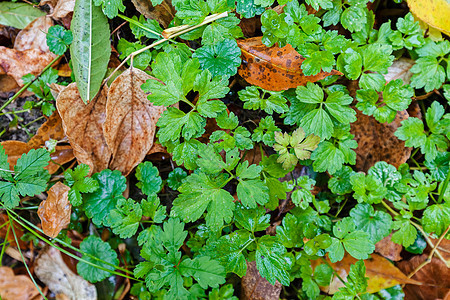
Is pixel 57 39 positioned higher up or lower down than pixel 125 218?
higher up

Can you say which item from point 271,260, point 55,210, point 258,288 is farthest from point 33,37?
point 258,288

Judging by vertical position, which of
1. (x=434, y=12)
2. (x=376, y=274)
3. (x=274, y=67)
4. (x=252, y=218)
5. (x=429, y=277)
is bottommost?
(x=429, y=277)

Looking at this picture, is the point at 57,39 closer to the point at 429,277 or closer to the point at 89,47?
the point at 89,47

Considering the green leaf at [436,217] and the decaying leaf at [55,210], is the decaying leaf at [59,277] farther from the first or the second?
the green leaf at [436,217]

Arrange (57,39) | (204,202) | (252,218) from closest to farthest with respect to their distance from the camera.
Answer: (204,202)
(252,218)
(57,39)

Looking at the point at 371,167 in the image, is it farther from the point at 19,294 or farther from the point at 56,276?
the point at 19,294

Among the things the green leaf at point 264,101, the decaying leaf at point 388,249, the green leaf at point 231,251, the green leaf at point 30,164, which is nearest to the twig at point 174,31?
the green leaf at point 264,101

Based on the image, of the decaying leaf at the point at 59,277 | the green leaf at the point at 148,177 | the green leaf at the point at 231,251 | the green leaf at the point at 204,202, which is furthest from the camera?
the decaying leaf at the point at 59,277

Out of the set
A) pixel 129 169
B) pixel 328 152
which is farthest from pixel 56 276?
pixel 328 152
